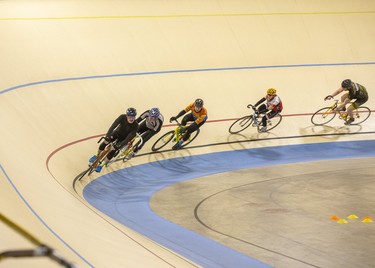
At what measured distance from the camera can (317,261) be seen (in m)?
6.26

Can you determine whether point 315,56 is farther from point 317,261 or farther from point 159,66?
point 317,261

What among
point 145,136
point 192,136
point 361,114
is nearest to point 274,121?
point 192,136

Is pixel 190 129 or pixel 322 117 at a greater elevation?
pixel 190 129

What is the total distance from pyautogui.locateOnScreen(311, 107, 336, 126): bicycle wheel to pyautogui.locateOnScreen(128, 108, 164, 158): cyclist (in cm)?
439

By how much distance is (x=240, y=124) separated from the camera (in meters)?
12.6

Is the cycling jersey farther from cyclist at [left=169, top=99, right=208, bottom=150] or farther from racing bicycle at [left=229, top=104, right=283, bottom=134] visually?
racing bicycle at [left=229, top=104, right=283, bottom=134]

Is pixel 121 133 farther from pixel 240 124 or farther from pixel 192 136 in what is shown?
pixel 240 124

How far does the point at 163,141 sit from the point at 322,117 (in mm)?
4078

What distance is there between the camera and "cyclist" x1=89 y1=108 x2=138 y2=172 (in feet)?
31.5

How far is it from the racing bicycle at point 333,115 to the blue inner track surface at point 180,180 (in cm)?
78

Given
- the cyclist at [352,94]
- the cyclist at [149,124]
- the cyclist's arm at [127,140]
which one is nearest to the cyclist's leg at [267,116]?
the cyclist at [352,94]

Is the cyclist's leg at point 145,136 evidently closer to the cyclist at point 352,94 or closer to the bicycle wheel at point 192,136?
the bicycle wheel at point 192,136

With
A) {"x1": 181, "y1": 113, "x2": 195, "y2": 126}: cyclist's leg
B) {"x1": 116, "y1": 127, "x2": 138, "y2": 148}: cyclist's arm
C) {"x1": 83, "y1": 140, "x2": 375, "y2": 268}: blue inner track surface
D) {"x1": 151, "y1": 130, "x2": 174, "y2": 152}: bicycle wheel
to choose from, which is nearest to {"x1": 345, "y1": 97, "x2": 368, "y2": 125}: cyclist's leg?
{"x1": 83, "y1": 140, "x2": 375, "y2": 268}: blue inner track surface

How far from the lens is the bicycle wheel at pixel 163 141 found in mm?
11359
